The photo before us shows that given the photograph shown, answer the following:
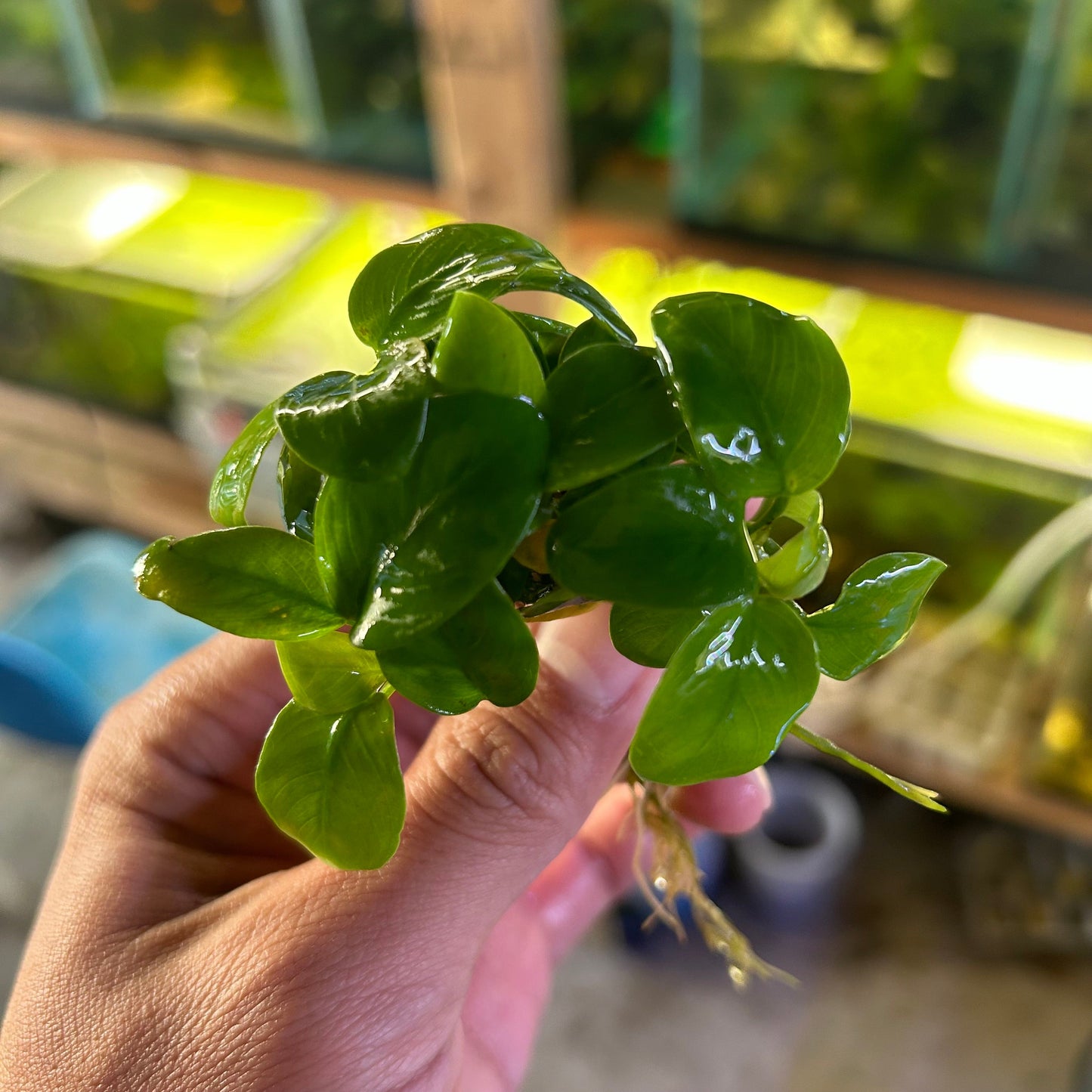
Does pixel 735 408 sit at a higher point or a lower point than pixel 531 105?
higher

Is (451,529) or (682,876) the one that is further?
(682,876)

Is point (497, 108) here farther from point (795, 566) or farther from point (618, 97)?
point (795, 566)

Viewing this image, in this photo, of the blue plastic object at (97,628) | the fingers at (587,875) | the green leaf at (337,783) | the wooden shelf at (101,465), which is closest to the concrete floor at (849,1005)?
the blue plastic object at (97,628)

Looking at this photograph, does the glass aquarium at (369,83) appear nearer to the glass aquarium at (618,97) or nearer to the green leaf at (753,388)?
the glass aquarium at (618,97)

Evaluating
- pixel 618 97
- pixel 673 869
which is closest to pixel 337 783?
pixel 673 869

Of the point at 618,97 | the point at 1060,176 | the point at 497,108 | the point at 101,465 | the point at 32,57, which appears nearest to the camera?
the point at 1060,176

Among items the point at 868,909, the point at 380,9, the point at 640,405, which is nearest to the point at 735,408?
the point at 640,405

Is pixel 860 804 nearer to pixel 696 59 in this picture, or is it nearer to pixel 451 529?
pixel 696 59
